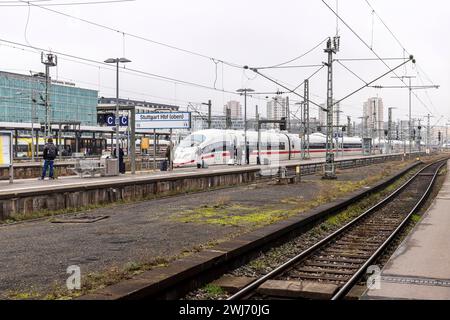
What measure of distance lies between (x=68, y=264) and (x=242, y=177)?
67.6 feet

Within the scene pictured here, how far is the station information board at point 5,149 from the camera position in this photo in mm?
18531

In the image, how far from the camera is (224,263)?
27.6 ft

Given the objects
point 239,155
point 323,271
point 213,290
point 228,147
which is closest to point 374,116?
point 239,155

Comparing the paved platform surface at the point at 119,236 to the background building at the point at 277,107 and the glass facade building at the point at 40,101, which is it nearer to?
the background building at the point at 277,107

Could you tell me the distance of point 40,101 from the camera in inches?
3469

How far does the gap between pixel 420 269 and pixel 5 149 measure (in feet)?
49.7

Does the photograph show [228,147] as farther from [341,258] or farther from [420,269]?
[420,269]

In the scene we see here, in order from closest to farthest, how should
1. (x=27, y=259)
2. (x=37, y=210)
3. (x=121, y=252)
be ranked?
(x=27, y=259), (x=121, y=252), (x=37, y=210)

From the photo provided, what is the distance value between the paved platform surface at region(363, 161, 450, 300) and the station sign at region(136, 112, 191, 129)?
20.1 meters

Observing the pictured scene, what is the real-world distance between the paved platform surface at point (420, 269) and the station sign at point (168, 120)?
65.9 ft

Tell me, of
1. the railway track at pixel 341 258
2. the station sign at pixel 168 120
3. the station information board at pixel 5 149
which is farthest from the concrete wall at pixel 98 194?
the railway track at pixel 341 258

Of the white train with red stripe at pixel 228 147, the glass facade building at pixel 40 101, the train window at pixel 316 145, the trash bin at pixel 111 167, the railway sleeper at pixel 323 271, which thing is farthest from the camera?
the glass facade building at pixel 40 101
